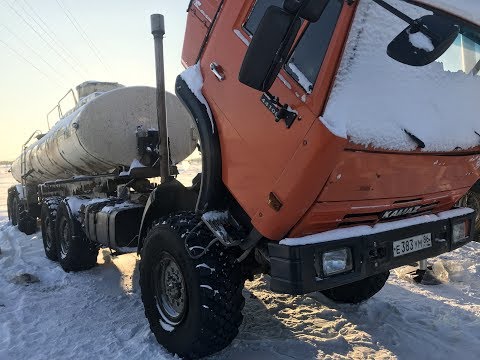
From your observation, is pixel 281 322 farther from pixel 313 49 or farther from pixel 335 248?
pixel 313 49

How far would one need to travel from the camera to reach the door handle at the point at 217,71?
3.01 metres

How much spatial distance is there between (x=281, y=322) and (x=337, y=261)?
5.19ft

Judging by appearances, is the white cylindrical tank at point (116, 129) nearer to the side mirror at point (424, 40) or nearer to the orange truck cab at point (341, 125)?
the orange truck cab at point (341, 125)

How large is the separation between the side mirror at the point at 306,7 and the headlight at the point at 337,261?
55.5 inches

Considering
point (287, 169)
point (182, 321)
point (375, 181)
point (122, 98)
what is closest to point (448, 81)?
point (375, 181)

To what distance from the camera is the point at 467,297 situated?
4.34 m

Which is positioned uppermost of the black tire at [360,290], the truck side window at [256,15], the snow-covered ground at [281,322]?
the truck side window at [256,15]

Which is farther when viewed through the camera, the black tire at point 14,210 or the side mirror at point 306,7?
the black tire at point 14,210

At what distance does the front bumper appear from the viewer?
244cm

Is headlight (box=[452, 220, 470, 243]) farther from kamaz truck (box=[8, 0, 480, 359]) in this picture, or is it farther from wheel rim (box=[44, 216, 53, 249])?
wheel rim (box=[44, 216, 53, 249])

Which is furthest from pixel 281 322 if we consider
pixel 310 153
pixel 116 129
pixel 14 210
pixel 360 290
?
pixel 14 210

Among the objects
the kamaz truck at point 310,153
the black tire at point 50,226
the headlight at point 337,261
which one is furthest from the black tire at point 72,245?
the headlight at point 337,261

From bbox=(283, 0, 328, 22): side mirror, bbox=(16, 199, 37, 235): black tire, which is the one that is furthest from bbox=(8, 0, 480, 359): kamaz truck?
bbox=(16, 199, 37, 235): black tire

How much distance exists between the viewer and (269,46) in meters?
2.04
